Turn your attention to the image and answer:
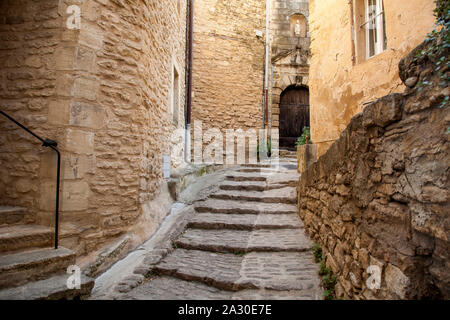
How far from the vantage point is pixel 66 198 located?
277 cm

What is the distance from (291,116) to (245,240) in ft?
25.2

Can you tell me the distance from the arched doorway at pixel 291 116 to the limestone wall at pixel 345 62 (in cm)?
467

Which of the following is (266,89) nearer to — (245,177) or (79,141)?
(245,177)

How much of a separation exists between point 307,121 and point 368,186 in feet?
28.9

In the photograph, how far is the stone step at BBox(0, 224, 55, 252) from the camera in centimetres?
236

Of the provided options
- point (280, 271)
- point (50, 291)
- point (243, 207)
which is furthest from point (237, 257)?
point (50, 291)

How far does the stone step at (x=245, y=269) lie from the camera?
2.66 m

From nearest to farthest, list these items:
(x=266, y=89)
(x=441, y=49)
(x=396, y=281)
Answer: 1. (x=441, y=49)
2. (x=396, y=281)
3. (x=266, y=89)

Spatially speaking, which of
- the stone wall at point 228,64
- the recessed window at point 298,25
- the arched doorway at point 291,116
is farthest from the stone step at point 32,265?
the recessed window at point 298,25

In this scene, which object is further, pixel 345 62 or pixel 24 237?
pixel 345 62

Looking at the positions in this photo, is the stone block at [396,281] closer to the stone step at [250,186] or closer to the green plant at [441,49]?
the green plant at [441,49]

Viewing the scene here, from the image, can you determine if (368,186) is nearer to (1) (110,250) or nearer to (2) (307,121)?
(1) (110,250)

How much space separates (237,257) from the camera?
10.9ft

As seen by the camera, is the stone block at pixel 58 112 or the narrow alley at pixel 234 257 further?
the stone block at pixel 58 112
